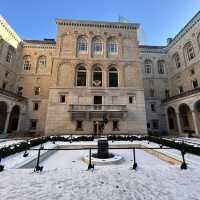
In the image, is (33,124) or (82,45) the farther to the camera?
(33,124)

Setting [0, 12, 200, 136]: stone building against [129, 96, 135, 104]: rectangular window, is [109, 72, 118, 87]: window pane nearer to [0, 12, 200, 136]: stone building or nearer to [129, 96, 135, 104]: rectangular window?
[0, 12, 200, 136]: stone building

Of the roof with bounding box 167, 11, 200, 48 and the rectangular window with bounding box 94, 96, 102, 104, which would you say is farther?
the roof with bounding box 167, 11, 200, 48

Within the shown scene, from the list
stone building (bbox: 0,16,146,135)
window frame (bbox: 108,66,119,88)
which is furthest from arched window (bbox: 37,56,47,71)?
window frame (bbox: 108,66,119,88)

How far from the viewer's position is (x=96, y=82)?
80.5 feet

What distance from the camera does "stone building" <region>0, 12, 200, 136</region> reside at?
2242 centimetres

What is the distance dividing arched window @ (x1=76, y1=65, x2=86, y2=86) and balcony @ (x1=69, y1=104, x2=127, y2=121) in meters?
4.69

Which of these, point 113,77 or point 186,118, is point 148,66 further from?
point 186,118

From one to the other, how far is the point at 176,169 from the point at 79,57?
933 inches

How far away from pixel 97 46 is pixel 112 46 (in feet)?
10.2

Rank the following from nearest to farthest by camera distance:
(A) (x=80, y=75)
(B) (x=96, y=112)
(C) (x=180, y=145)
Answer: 1. (C) (x=180, y=145)
2. (B) (x=96, y=112)
3. (A) (x=80, y=75)

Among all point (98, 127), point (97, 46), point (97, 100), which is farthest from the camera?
point (97, 46)

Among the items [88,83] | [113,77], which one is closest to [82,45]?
[88,83]

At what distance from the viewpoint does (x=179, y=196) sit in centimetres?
399

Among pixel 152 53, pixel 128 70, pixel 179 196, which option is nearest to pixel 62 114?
pixel 128 70
